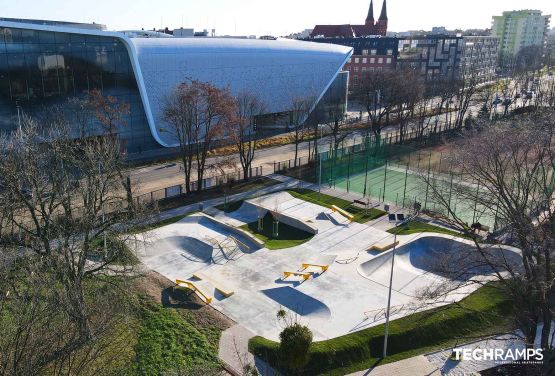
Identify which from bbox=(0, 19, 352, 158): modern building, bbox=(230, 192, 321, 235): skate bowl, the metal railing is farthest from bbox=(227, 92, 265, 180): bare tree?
bbox=(0, 19, 352, 158): modern building

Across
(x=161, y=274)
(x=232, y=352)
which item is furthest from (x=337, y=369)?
(x=161, y=274)

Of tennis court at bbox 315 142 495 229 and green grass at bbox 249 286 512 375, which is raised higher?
tennis court at bbox 315 142 495 229

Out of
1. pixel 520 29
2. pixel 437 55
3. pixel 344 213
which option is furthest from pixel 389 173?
pixel 520 29

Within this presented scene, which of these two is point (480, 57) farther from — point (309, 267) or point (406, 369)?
point (406, 369)

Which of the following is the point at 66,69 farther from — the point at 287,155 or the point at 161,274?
the point at 161,274

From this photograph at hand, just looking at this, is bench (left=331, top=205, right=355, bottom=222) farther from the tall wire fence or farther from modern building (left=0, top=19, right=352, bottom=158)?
modern building (left=0, top=19, right=352, bottom=158)

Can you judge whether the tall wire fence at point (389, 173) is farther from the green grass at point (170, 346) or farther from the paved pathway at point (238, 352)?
the green grass at point (170, 346)

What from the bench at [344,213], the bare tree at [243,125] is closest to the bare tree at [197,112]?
the bare tree at [243,125]
